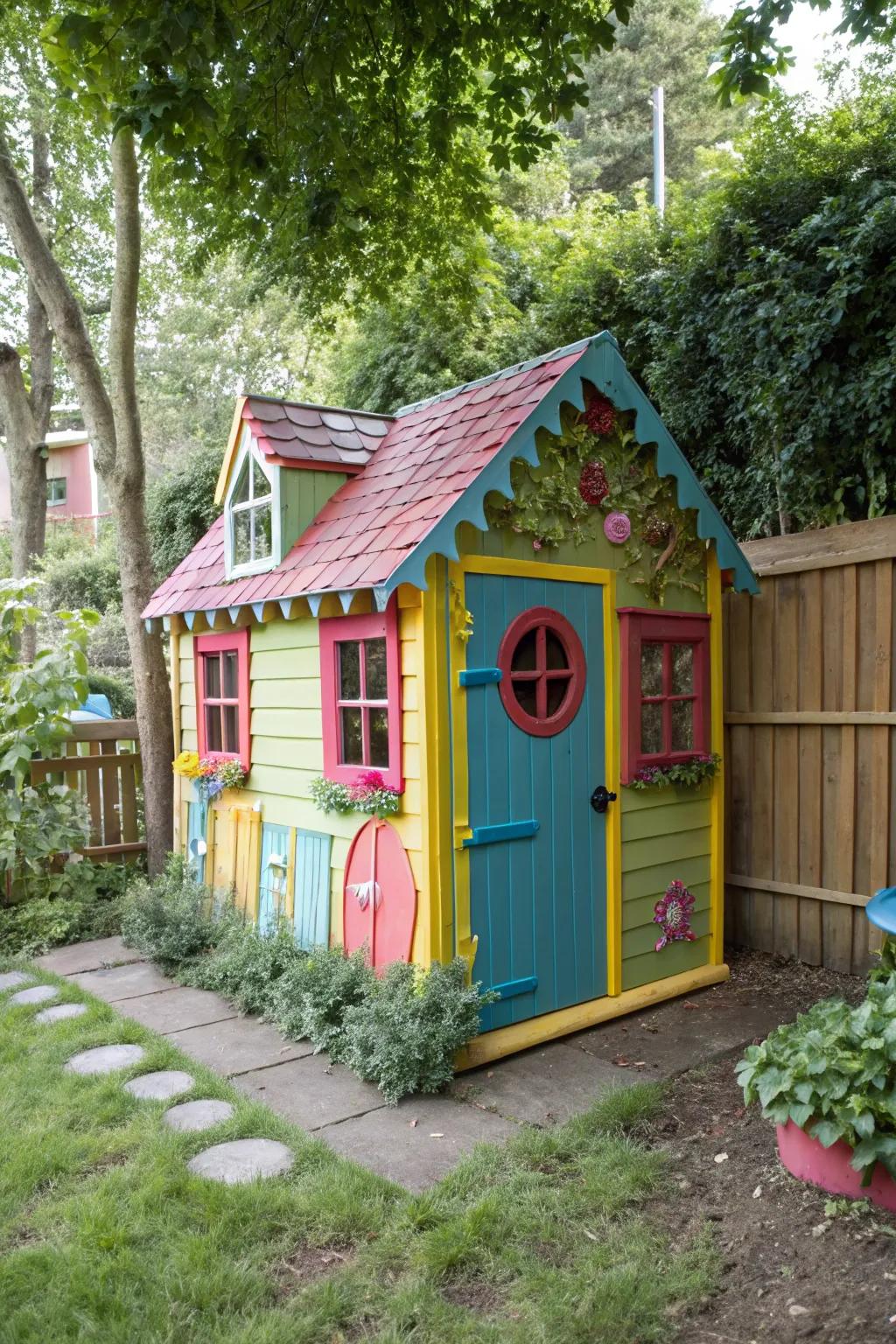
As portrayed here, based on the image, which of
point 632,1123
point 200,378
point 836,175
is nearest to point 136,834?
point 632,1123

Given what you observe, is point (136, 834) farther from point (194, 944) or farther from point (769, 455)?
point (769, 455)

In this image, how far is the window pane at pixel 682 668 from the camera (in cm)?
549

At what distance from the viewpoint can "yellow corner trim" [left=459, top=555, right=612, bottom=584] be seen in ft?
14.8


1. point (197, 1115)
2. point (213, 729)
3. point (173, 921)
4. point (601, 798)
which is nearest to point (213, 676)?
point (213, 729)

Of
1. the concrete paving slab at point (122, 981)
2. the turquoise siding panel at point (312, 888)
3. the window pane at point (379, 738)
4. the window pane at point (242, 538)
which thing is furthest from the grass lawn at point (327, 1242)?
the window pane at point (242, 538)

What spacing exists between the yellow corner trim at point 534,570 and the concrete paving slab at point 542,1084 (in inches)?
91.6

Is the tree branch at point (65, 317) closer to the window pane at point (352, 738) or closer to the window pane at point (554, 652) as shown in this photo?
the window pane at point (352, 738)

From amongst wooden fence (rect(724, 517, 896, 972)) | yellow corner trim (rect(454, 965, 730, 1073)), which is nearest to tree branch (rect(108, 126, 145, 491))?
wooden fence (rect(724, 517, 896, 972))

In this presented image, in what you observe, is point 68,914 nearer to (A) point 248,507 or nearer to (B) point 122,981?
(B) point 122,981

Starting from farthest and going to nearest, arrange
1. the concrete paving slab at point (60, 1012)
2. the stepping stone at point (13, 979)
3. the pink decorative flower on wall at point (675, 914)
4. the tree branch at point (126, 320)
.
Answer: the tree branch at point (126, 320) < the stepping stone at point (13, 979) < the pink decorative flower on wall at point (675, 914) < the concrete paving slab at point (60, 1012)

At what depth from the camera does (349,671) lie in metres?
5.04

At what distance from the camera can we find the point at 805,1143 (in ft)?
10.6

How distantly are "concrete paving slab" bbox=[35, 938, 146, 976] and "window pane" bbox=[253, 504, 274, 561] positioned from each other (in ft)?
8.84

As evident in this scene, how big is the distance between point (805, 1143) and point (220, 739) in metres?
4.54
